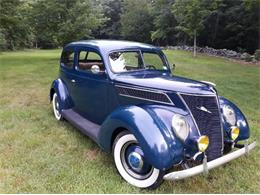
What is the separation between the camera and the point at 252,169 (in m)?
3.64

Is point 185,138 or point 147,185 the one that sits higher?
point 185,138

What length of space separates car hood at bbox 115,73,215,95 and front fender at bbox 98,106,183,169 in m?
0.39

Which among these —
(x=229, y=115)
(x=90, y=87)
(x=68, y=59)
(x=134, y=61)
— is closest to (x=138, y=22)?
(x=68, y=59)

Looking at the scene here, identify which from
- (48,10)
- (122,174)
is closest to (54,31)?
(48,10)

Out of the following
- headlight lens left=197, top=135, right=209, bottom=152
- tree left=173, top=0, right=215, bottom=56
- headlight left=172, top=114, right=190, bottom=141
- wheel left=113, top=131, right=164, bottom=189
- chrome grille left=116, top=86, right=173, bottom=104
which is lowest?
wheel left=113, top=131, right=164, bottom=189

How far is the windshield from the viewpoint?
4.12 meters

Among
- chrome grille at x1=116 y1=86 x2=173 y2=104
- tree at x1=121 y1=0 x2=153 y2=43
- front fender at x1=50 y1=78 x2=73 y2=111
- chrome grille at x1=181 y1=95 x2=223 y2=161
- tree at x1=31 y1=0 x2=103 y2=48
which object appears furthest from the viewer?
tree at x1=121 y1=0 x2=153 y2=43

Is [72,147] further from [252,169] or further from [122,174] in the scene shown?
[252,169]

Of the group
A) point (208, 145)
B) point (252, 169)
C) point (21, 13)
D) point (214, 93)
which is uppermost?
point (21, 13)

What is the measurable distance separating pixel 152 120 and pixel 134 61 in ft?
5.12

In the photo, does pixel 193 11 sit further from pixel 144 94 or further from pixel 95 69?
pixel 144 94

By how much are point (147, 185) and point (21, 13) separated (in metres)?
15.5

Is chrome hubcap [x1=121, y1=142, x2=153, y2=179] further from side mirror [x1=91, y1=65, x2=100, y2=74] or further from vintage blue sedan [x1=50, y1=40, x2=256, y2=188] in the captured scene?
side mirror [x1=91, y1=65, x2=100, y2=74]

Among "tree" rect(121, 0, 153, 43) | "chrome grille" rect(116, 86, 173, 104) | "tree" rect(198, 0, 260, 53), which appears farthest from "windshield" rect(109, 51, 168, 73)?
"tree" rect(121, 0, 153, 43)
